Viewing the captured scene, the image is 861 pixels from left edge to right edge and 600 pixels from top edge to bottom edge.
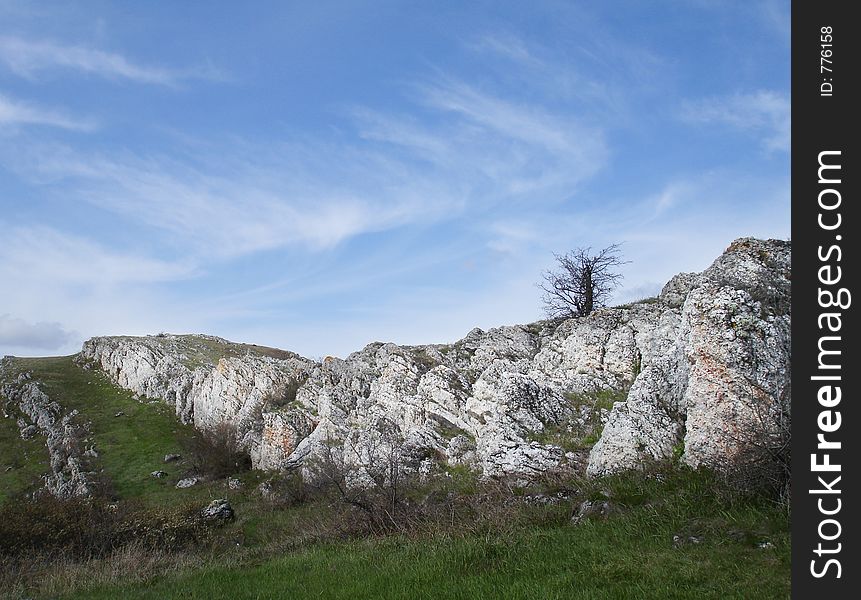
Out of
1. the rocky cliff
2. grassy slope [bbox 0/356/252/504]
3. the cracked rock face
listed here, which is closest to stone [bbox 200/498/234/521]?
the rocky cliff

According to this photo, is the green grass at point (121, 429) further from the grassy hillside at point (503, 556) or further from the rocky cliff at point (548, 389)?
the grassy hillside at point (503, 556)

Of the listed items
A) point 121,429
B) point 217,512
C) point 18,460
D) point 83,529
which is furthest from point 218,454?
point 83,529

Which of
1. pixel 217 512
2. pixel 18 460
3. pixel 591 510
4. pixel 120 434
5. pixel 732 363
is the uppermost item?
pixel 732 363

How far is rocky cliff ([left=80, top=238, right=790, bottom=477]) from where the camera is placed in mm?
11516

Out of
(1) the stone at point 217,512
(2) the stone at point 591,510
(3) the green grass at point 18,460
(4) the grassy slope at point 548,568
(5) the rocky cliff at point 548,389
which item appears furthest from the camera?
(3) the green grass at point 18,460

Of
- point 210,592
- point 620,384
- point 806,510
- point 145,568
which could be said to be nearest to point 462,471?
point 620,384

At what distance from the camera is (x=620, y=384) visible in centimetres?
2530

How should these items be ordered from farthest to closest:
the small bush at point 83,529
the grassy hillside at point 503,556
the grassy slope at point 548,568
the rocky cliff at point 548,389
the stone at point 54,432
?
the stone at point 54,432 < the small bush at point 83,529 < the rocky cliff at point 548,389 < the grassy hillside at point 503,556 < the grassy slope at point 548,568

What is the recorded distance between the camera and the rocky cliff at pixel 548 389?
11.5 metres

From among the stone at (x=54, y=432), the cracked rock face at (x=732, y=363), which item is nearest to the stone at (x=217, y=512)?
the stone at (x=54, y=432)

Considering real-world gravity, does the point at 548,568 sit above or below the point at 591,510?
below

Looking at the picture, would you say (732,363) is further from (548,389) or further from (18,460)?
(18,460)

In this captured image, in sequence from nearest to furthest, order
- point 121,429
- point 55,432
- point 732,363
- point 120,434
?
1. point 732,363
2. point 55,432
3. point 120,434
4. point 121,429

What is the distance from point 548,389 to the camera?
81.3 ft
